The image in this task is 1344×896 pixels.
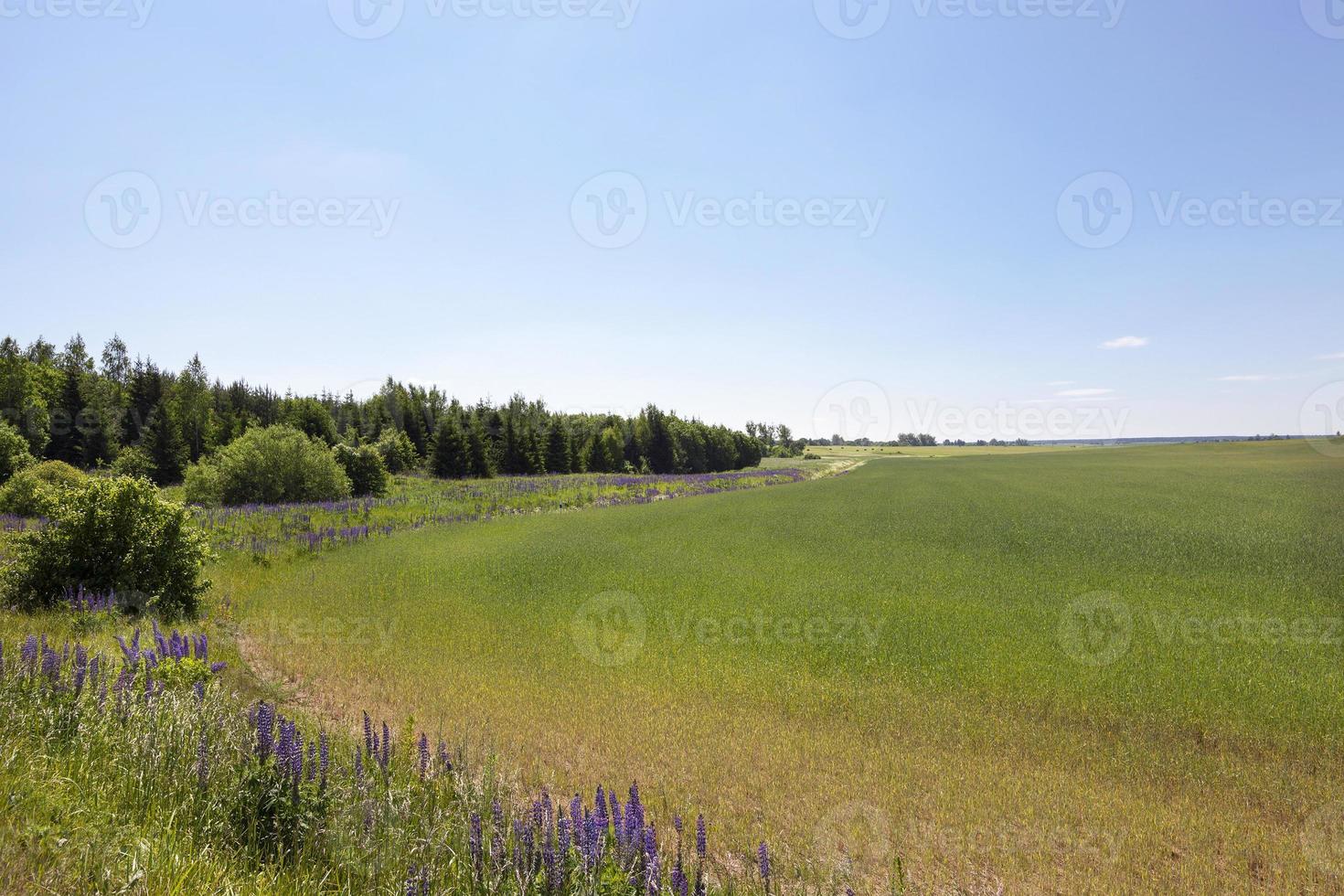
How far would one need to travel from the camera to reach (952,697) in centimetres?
896

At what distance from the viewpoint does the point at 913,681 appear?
31.5 ft

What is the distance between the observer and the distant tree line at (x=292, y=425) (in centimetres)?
4819

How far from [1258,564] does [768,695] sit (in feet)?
54.2

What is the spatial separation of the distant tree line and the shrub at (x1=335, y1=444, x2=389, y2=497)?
728 cm

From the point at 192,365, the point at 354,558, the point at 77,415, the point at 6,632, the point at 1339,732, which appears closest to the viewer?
the point at 1339,732

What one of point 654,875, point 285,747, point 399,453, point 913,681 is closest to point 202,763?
point 285,747

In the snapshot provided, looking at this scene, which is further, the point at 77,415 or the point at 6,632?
the point at 77,415

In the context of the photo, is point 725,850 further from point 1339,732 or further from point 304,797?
point 1339,732

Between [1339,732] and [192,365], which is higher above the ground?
[192,365]

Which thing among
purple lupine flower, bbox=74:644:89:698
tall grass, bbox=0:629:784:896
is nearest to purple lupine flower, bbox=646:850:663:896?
tall grass, bbox=0:629:784:896

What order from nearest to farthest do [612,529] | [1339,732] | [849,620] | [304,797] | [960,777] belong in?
[304,797] < [960,777] < [1339,732] < [849,620] < [612,529]

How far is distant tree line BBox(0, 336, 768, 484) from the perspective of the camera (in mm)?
48188

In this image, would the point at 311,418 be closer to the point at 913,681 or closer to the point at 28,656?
the point at 28,656

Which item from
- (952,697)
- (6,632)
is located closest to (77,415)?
(6,632)
